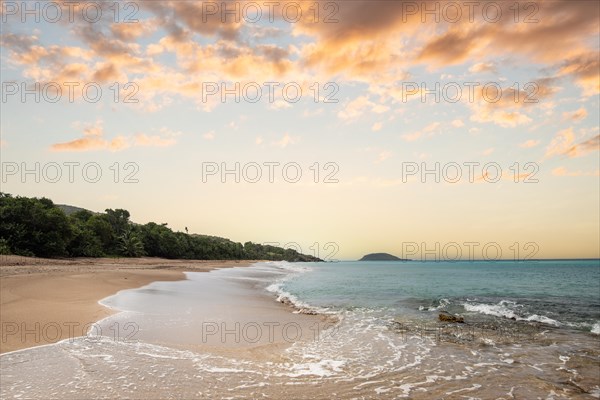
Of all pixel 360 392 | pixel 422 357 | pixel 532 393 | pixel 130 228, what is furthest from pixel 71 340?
pixel 130 228

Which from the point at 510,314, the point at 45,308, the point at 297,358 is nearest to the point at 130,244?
the point at 45,308

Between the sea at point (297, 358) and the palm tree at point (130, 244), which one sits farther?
the palm tree at point (130, 244)

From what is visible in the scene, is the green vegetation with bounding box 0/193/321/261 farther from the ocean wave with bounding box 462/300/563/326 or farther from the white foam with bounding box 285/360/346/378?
the ocean wave with bounding box 462/300/563/326

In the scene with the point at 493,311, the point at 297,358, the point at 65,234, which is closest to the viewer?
the point at 297,358

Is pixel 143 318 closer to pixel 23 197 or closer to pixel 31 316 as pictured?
pixel 31 316

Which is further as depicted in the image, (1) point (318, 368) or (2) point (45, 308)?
(2) point (45, 308)

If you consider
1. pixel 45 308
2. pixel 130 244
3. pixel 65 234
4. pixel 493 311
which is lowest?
pixel 493 311

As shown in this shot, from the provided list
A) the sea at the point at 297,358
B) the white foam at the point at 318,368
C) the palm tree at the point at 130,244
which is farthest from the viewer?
the palm tree at the point at 130,244

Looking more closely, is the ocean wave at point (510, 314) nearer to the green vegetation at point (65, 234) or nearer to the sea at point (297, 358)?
the sea at point (297, 358)

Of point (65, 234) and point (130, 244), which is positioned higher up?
point (65, 234)

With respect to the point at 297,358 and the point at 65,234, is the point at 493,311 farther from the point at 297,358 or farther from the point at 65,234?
the point at 65,234

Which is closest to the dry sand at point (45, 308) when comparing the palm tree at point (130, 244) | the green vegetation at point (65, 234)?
the green vegetation at point (65, 234)

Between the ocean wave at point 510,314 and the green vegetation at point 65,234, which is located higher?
the green vegetation at point 65,234

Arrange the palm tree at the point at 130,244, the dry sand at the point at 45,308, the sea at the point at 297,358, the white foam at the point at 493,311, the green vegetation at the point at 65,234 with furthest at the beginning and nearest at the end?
the palm tree at the point at 130,244 < the green vegetation at the point at 65,234 < the white foam at the point at 493,311 < the dry sand at the point at 45,308 < the sea at the point at 297,358
